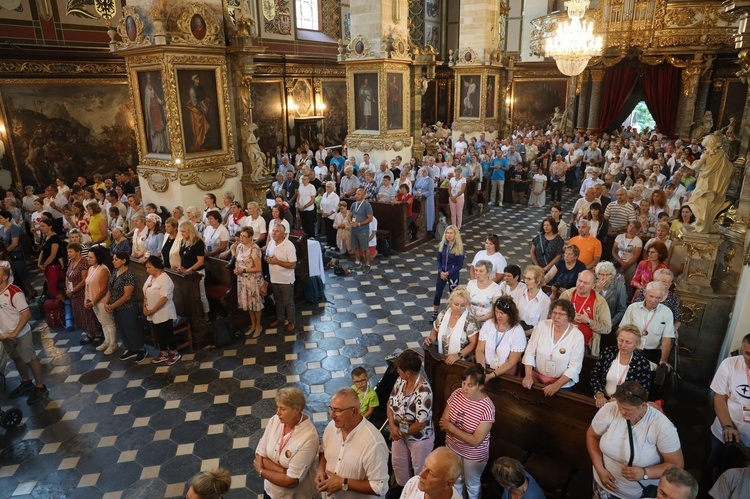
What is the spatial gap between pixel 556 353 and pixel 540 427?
666 millimetres

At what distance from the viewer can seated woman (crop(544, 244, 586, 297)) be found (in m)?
6.26

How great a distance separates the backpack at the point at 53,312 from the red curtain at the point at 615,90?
2191cm

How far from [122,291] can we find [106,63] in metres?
10.9

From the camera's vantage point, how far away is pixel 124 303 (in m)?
6.83

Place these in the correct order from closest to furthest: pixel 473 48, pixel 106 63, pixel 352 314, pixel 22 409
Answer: pixel 22 409 → pixel 352 314 → pixel 106 63 → pixel 473 48

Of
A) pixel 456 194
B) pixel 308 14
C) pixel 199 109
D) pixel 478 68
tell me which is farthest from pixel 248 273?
pixel 308 14

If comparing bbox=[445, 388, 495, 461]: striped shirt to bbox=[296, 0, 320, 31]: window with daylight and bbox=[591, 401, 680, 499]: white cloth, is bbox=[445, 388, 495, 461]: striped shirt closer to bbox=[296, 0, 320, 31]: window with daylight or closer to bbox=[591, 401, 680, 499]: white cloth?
bbox=[591, 401, 680, 499]: white cloth

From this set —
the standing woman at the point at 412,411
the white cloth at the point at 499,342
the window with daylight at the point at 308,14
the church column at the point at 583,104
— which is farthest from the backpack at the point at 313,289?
the church column at the point at 583,104

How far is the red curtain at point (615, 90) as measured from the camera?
21594 millimetres

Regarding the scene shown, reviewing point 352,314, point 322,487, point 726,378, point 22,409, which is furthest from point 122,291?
point 726,378

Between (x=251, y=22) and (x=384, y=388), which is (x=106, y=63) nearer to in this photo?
(x=251, y=22)

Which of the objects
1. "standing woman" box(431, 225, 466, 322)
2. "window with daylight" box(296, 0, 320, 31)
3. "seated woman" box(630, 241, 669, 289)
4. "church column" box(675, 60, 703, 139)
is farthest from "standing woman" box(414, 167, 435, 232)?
"church column" box(675, 60, 703, 139)

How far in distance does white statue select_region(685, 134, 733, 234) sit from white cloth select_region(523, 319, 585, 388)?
3125 millimetres

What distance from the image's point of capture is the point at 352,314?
8.45 meters
